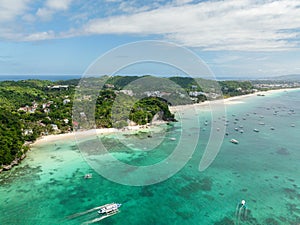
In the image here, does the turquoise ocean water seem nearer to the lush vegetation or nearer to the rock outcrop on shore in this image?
the rock outcrop on shore

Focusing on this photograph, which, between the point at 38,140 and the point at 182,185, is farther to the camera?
the point at 38,140

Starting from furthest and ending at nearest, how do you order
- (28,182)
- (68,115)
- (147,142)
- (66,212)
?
(68,115) < (147,142) < (28,182) < (66,212)

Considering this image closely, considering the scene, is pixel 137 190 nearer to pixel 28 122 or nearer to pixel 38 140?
pixel 38 140

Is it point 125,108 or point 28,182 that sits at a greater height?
point 125,108

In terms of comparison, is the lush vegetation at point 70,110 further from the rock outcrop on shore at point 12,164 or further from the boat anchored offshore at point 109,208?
the boat anchored offshore at point 109,208

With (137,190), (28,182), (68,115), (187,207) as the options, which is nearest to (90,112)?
(68,115)

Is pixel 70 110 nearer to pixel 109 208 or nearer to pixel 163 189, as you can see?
pixel 163 189

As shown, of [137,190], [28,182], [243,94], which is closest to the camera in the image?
[137,190]
